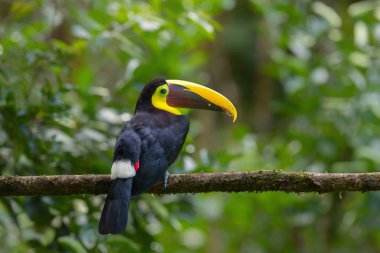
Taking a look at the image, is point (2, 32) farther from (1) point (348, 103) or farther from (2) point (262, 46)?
(2) point (262, 46)

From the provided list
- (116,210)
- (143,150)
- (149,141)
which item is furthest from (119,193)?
(149,141)

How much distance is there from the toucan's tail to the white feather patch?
1.0 inches

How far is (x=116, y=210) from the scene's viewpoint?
340cm

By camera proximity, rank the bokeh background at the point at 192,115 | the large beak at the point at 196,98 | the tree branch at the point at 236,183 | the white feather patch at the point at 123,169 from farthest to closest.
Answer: the bokeh background at the point at 192,115
the large beak at the point at 196,98
the white feather patch at the point at 123,169
the tree branch at the point at 236,183

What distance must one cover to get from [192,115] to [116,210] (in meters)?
5.21

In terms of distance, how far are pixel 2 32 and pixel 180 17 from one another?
1399 millimetres

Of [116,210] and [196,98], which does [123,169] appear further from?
[196,98]

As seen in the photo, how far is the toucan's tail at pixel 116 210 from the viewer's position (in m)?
3.38

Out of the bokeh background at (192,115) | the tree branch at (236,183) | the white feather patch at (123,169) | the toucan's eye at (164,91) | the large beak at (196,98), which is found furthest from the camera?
the bokeh background at (192,115)

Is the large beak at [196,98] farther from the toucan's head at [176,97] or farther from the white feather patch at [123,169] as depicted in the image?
the white feather patch at [123,169]

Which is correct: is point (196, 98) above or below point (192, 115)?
above

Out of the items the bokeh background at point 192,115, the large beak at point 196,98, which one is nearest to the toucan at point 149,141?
the large beak at point 196,98

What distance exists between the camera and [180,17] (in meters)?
5.18

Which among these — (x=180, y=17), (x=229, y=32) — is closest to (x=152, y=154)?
(x=180, y=17)
